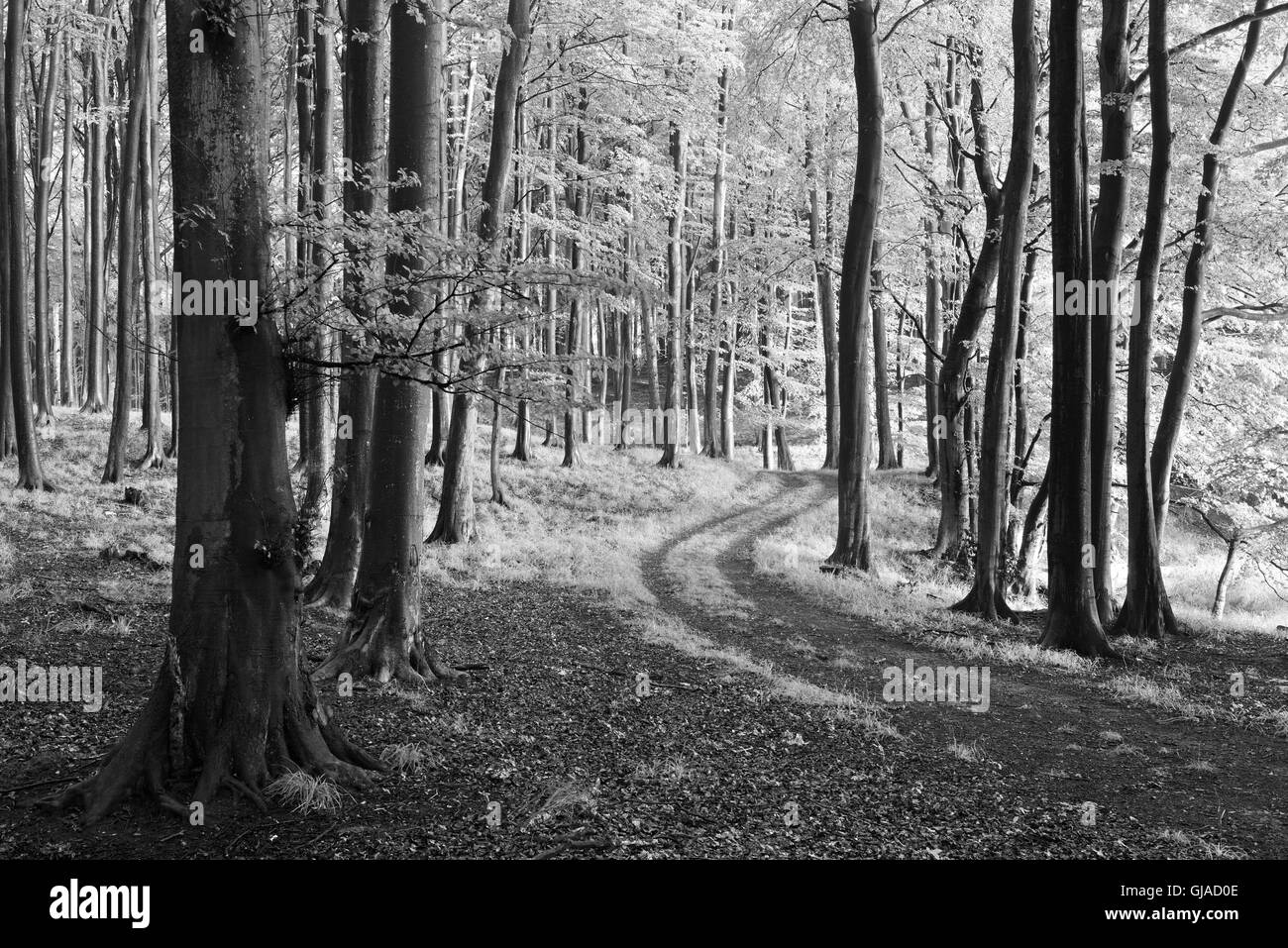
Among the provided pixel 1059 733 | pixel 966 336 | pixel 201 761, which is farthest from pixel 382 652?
pixel 966 336

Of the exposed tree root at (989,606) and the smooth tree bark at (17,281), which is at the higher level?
the smooth tree bark at (17,281)

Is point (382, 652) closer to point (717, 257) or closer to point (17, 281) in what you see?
point (17, 281)

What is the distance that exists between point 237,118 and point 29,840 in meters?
4.03

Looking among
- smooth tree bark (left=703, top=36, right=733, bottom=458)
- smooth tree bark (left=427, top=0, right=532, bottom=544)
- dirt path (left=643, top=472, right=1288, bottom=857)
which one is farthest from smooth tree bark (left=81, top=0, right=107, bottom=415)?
dirt path (left=643, top=472, right=1288, bottom=857)

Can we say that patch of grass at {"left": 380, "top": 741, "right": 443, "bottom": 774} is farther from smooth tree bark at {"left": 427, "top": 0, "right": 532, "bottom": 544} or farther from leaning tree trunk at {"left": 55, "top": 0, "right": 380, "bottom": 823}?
smooth tree bark at {"left": 427, "top": 0, "right": 532, "bottom": 544}

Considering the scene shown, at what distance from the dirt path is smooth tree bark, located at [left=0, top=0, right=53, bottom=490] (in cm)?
1087

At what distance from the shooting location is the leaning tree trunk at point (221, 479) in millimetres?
5102

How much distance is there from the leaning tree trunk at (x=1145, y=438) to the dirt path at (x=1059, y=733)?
1.65 metres

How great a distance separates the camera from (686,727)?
7.43m

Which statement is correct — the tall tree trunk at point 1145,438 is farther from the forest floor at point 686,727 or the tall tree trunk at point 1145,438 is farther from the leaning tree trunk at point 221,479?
the leaning tree trunk at point 221,479

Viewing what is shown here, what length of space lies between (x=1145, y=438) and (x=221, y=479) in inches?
469

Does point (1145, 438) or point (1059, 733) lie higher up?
point (1145, 438)

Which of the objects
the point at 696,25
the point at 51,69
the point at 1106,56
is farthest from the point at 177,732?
the point at 51,69

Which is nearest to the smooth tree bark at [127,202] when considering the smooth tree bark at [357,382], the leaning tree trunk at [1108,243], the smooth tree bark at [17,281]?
the smooth tree bark at [17,281]
